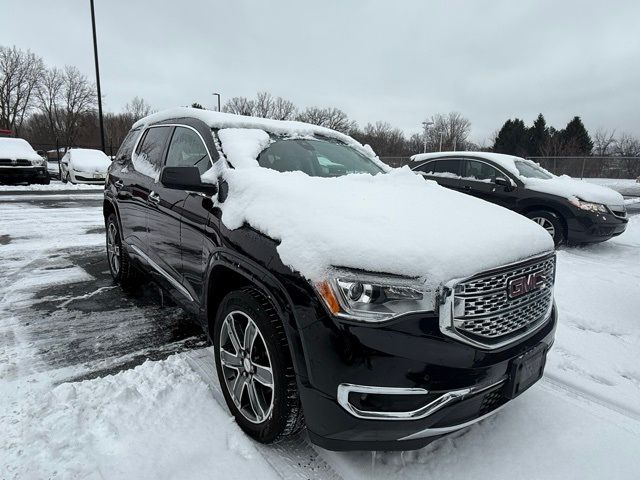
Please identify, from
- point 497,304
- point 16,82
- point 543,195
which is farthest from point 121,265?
point 16,82

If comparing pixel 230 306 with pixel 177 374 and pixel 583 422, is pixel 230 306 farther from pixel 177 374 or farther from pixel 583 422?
pixel 583 422

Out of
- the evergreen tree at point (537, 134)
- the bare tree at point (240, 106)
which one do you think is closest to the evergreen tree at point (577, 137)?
the evergreen tree at point (537, 134)

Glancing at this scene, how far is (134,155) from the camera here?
14.0 feet

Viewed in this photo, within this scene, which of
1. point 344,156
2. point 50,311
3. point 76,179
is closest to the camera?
point 344,156

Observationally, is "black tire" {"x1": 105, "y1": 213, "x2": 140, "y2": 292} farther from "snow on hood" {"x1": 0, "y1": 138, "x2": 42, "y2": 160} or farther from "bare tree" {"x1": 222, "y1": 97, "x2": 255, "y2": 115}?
"bare tree" {"x1": 222, "y1": 97, "x2": 255, "y2": 115}

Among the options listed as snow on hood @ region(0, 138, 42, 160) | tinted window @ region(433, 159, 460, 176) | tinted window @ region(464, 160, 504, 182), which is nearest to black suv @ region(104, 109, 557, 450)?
tinted window @ region(464, 160, 504, 182)

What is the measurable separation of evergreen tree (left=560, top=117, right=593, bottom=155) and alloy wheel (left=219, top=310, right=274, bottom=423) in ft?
159

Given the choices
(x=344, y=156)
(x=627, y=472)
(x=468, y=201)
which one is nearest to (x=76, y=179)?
(x=344, y=156)

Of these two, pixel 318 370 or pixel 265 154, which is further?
pixel 265 154

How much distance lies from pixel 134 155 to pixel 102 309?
1.57 m

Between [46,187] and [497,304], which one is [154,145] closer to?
[497,304]

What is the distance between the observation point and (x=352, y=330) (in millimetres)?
1696

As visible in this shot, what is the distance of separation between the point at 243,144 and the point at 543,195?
6062 millimetres

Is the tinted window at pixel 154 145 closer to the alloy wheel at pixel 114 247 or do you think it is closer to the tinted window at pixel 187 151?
the tinted window at pixel 187 151
